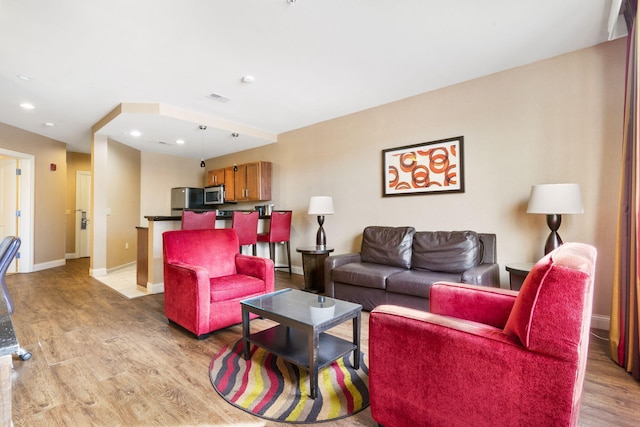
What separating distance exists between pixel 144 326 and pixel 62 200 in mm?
4822

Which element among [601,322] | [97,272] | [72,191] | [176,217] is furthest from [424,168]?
[72,191]

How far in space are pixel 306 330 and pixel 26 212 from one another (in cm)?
615

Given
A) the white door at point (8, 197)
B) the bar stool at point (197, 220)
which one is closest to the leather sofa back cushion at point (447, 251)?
the bar stool at point (197, 220)

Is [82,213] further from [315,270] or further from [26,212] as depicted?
[315,270]

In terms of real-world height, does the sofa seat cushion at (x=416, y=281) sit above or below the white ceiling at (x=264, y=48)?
below

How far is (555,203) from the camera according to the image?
2494 millimetres

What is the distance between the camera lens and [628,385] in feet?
5.99

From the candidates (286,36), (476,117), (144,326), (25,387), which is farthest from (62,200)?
(476,117)

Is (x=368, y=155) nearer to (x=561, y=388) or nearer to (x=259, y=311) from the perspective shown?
(x=259, y=311)

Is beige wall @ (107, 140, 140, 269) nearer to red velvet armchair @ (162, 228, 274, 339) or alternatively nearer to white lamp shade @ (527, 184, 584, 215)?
red velvet armchair @ (162, 228, 274, 339)

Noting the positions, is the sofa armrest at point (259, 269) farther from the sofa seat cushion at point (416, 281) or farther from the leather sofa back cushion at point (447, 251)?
the leather sofa back cushion at point (447, 251)

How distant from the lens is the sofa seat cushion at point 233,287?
2.55 meters

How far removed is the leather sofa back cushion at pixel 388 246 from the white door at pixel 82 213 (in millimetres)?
6831

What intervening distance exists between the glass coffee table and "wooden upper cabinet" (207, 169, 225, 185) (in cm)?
462
